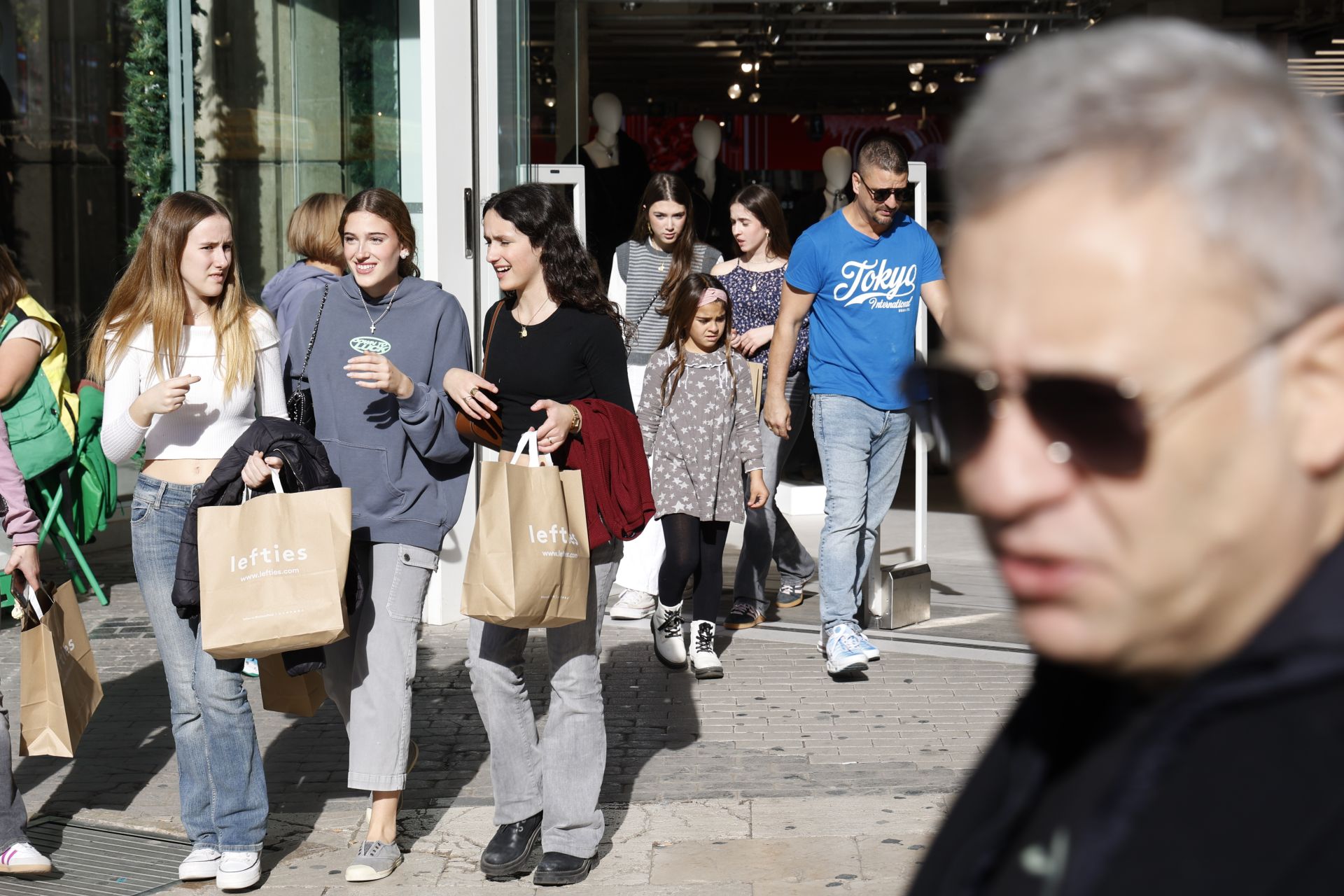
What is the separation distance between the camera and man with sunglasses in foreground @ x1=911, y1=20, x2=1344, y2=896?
875 millimetres

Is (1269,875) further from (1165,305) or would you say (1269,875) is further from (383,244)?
(383,244)

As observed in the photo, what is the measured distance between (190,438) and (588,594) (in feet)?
4.17

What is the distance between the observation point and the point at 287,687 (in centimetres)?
468

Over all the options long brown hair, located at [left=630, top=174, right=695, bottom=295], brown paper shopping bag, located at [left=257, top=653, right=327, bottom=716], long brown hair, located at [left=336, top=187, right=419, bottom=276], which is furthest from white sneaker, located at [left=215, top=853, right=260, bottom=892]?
long brown hair, located at [left=630, top=174, right=695, bottom=295]

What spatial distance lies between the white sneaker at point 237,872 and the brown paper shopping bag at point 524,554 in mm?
994

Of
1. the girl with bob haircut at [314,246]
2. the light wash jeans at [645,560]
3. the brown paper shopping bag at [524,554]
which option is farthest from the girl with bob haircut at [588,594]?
the light wash jeans at [645,560]

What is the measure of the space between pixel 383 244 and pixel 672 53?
1316 centimetres

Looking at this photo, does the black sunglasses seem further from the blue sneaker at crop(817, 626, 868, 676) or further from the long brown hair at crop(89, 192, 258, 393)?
the long brown hair at crop(89, 192, 258, 393)

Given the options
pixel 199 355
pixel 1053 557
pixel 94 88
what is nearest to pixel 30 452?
pixel 199 355

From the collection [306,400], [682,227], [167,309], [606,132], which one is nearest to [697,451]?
[682,227]

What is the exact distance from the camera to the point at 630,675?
6.58m

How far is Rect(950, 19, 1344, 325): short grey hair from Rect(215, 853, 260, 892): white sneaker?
3.84 meters

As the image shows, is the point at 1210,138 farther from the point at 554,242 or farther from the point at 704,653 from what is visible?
the point at 704,653

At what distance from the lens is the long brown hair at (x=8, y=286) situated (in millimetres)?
4844
